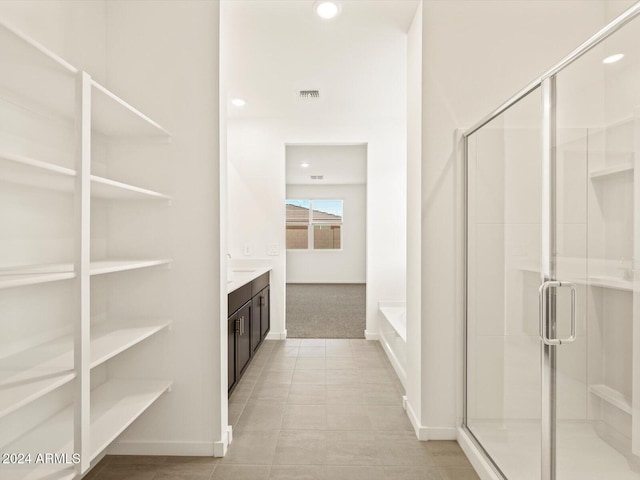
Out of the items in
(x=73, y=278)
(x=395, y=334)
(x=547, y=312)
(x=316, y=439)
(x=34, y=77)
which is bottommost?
(x=316, y=439)

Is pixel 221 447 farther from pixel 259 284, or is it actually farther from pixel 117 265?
pixel 259 284

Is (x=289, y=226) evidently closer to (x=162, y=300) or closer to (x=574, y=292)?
(x=162, y=300)

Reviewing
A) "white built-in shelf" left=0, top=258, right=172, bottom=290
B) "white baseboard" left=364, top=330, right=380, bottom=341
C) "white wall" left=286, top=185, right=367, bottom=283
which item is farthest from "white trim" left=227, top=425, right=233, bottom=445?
"white wall" left=286, top=185, right=367, bottom=283

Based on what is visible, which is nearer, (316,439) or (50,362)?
(50,362)

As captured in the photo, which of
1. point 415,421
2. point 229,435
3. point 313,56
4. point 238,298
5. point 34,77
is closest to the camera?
point 34,77

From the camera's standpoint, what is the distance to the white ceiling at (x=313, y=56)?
87.3 inches

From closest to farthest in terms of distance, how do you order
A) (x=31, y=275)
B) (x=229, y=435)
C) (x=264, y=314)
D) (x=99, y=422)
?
(x=31, y=275) < (x=99, y=422) < (x=229, y=435) < (x=264, y=314)

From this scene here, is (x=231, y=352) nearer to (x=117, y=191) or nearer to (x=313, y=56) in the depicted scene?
(x=117, y=191)

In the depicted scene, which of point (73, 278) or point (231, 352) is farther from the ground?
point (73, 278)

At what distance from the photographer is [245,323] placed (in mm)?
2867

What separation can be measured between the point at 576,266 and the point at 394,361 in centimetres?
219

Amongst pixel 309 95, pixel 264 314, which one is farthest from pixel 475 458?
pixel 309 95

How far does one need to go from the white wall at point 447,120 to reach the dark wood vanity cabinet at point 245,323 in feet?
4.14

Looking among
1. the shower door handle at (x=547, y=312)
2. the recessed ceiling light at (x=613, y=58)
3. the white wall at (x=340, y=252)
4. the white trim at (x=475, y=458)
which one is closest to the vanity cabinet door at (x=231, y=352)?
the white trim at (x=475, y=458)
